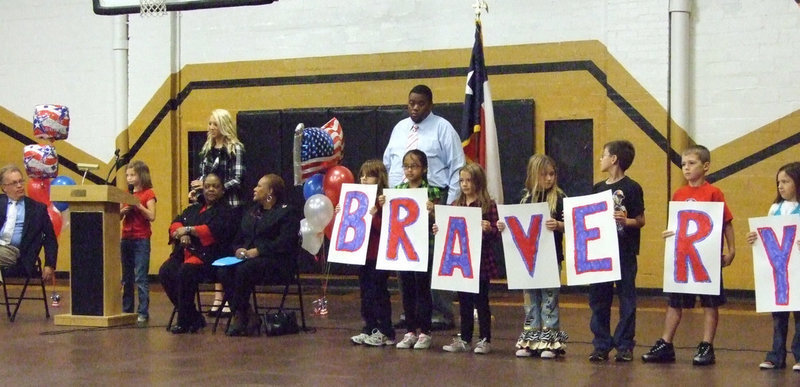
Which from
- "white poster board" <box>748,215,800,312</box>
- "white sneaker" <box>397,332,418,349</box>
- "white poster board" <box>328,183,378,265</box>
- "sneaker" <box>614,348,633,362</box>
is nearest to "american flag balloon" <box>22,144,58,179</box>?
"white poster board" <box>328,183,378,265</box>

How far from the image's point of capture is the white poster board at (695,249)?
6.13m

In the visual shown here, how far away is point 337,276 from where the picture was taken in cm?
1157

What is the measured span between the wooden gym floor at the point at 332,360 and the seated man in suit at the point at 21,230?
53 cm

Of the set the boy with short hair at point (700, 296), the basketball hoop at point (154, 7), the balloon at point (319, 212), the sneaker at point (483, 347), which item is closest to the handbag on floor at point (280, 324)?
the balloon at point (319, 212)

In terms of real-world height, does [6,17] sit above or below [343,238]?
above

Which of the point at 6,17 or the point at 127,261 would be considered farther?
the point at 6,17

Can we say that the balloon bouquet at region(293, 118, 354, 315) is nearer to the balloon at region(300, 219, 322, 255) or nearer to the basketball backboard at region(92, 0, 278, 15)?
the balloon at region(300, 219, 322, 255)

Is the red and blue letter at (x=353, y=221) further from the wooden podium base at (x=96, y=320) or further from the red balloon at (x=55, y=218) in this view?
the red balloon at (x=55, y=218)

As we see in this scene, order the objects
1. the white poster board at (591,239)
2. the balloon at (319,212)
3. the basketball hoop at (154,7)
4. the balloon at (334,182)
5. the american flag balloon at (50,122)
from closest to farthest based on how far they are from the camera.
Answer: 1. the white poster board at (591,239)
2. the balloon at (319,212)
3. the balloon at (334,182)
4. the basketball hoop at (154,7)
5. the american flag balloon at (50,122)

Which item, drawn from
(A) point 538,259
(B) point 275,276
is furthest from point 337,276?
(A) point 538,259

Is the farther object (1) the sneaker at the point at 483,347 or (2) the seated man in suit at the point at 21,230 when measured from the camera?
(2) the seated man in suit at the point at 21,230

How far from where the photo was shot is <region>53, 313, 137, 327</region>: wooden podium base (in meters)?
8.12

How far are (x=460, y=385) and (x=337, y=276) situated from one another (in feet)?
20.1

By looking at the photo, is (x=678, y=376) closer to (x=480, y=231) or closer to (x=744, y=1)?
(x=480, y=231)
